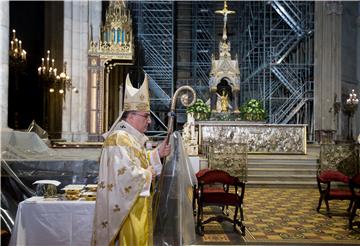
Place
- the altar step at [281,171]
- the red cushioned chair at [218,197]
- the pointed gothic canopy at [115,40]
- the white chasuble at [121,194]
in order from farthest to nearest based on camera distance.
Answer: the pointed gothic canopy at [115,40], the altar step at [281,171], the red cushioned chair at [218,197], the white chasuble at [121,194]

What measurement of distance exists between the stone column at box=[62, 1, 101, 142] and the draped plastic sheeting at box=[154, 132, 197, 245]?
1035 centimetres

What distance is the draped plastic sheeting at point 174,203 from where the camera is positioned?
4.01 metres

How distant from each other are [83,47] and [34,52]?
336 cm

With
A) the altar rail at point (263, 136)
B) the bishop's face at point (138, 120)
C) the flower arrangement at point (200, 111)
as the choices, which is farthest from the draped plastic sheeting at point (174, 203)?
the flower arrangement at point (200, 111)

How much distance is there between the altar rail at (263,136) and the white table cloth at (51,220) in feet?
35.6

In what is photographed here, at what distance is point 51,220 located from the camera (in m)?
4.17

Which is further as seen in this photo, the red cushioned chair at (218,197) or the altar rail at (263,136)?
the altar rail at (263,136)

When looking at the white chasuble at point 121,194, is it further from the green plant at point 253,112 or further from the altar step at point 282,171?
the green plant at point 253,112

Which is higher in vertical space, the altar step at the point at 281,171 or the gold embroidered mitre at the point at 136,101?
the gold embroidered mitre at the point at 136,101

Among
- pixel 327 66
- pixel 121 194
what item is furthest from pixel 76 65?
pixel 121 194

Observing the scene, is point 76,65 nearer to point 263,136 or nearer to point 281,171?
point 263,136

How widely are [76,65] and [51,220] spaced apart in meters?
10.6

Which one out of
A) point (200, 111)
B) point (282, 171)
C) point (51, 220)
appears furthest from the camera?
point (200, 111)

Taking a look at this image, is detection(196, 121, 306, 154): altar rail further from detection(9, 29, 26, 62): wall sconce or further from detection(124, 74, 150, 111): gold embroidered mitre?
detection(124, 74, 150, 111): gold embroidered mitre
